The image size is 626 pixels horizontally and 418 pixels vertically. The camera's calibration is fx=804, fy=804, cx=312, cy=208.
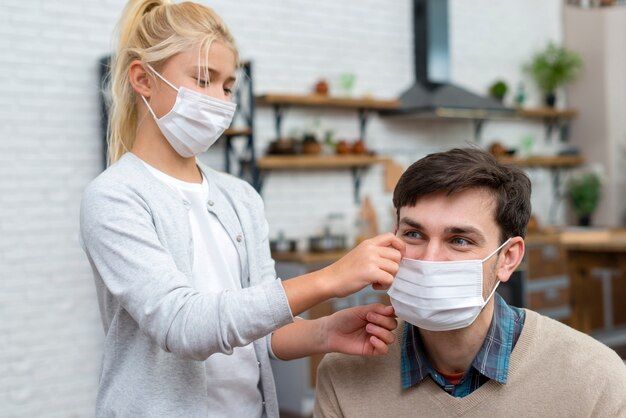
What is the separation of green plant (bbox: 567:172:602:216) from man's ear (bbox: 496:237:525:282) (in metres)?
5.18

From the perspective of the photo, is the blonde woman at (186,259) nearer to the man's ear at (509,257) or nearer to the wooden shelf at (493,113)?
the man's ear at (509,257)

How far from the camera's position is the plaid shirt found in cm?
151

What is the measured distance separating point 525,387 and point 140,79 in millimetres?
957

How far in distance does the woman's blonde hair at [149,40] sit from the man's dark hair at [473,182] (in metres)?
0.43

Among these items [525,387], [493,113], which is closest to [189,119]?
[525,387]

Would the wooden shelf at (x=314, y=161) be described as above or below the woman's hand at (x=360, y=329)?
above

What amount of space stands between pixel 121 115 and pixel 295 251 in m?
3.05

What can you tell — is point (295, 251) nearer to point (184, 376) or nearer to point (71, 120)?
point (71, 120)

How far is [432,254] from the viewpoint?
1569mm

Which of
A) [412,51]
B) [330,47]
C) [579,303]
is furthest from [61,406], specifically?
[579,303]

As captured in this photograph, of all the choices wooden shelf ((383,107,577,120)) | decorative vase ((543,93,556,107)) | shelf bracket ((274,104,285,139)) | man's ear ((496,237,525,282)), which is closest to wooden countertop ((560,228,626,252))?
wooden shelf ((383,107,577,120))

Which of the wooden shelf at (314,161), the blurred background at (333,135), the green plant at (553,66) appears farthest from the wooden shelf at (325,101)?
the green plant at (553,66)

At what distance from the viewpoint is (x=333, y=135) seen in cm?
511

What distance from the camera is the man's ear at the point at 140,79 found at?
1.60m
